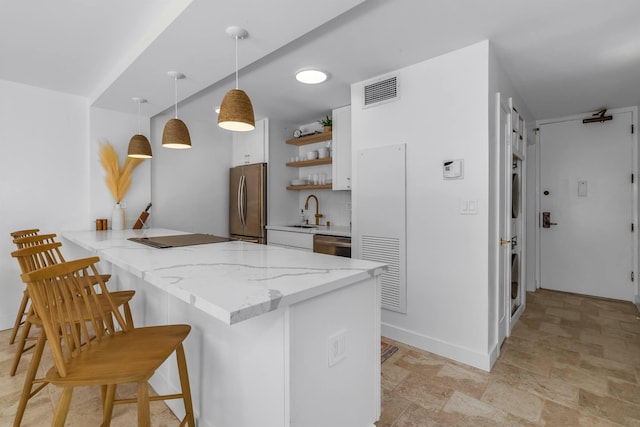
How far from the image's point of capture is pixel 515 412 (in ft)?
6.18

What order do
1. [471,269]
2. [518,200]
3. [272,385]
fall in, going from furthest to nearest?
[518,200], [471,269], [272,385]

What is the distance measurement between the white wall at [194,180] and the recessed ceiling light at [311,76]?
2.20 m

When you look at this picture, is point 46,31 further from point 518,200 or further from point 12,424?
point 518,200

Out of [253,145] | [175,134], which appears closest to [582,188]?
[253,145]

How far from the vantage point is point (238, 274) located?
1.40 meters

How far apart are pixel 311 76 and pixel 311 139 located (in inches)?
59.0

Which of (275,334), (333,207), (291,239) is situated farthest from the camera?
(333,207)

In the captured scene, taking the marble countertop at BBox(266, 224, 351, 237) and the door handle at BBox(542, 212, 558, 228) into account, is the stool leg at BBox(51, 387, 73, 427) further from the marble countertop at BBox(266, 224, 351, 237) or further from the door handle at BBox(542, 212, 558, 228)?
the door handle at BBox(542, 212, 558, 228)

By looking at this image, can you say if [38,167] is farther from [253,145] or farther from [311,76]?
[311,76]

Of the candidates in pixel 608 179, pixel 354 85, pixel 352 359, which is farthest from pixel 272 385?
pixel 608 179

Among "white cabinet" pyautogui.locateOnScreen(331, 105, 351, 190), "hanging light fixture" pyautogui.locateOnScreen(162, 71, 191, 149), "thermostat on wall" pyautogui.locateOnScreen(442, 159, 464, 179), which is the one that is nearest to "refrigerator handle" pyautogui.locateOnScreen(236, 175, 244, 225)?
"white cabinet" pyautogui.locateOnScreen(331, 105, 351, 190)

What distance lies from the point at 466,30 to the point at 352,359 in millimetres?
2253

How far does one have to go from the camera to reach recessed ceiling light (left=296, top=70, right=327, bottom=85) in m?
2.81

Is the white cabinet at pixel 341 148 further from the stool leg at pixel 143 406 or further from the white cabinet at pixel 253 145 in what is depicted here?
the stool leg at pixel 143 406
